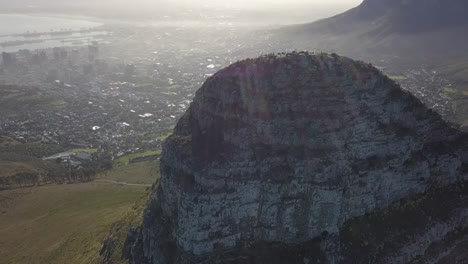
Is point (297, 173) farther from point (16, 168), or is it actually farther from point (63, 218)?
point (16, 168)

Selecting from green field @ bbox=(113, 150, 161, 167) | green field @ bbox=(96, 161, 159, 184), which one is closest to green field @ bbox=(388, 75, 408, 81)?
green field @ bbox=(113, 150, 161, 167)

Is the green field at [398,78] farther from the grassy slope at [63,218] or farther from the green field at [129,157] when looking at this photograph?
the grassy slope at [63,218]

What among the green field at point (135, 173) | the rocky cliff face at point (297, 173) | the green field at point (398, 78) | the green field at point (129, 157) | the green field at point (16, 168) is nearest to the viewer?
the rocky cliff face at point (297, 173)

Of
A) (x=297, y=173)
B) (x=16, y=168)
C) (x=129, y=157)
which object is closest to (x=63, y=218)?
(x=16, y=168)

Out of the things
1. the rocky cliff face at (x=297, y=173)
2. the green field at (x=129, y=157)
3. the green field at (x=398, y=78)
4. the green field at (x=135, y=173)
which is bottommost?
the green field at (x=129, y=157)

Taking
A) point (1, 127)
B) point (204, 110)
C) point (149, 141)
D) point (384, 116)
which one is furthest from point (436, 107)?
point (1, 127)

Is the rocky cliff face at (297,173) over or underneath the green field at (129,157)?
over

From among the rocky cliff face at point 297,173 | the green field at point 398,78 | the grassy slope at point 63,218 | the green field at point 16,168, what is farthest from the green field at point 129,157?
the green field at point 398,78

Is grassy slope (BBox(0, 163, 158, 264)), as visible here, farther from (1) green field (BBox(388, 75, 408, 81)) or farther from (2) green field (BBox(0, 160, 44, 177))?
(1) green field (BBox(388, 75, 408, 81))

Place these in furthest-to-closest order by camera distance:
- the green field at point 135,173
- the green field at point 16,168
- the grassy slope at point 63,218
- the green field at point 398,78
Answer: the green field at point 398,78 < the green field at point 16,168 < the green field at point 135,173 < the grassy slope at point 63,218
